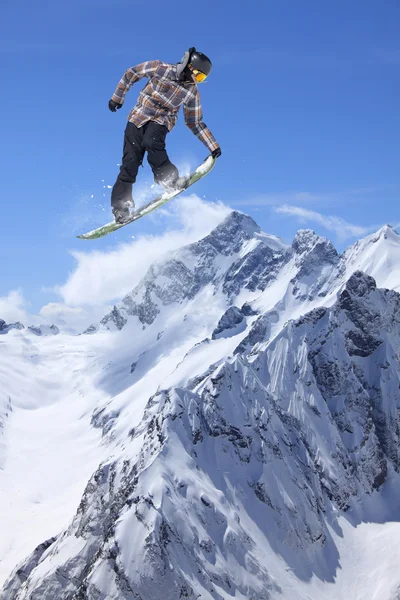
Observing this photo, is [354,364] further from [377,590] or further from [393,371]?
[377,590]

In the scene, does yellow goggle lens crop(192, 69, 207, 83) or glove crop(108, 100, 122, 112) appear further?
glove crop(108, 100, 122, 112)

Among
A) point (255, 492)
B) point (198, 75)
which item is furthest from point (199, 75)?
point (255, 492)

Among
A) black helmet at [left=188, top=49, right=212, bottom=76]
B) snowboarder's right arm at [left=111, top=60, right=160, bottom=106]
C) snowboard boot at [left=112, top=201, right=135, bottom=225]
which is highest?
snowboarder's right arm at [left=111, top=60, right=160, bottom=106]

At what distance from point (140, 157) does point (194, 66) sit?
115 inches

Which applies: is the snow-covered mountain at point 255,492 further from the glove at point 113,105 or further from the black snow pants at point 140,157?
the glove at point 113,105

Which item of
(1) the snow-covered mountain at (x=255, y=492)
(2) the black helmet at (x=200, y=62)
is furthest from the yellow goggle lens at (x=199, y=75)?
(1) the snow-covered mountain at (x=255, y=492)

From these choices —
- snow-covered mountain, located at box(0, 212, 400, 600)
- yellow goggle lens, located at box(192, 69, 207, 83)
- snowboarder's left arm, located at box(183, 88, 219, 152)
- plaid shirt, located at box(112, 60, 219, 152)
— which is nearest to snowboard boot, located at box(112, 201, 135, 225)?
plaid shirt, located at box(112, 60, 219, 152)

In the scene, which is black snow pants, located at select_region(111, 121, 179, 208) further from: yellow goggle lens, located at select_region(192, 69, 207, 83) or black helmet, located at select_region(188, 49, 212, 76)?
black helmet, located at select_region(188, 49, 212, 76)

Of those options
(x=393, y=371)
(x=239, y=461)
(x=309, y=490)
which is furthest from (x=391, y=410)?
(x=239, y=461)

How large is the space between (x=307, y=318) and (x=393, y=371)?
2945cm

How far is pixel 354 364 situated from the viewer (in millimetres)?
187125

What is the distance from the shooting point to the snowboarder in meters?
13.5

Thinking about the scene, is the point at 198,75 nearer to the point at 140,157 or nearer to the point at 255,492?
the point at 140,157

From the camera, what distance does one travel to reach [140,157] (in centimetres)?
1492
